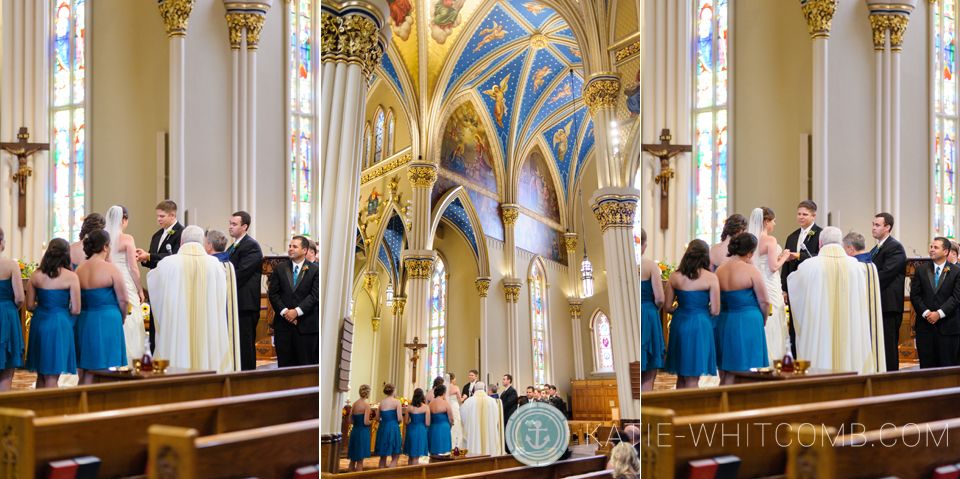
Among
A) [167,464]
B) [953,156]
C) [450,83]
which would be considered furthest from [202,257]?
[953,156]

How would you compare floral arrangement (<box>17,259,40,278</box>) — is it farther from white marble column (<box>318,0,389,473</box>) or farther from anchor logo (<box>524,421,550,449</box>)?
anchor logo (<box>524,421,550,449</box>)

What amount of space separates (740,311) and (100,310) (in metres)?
2.78

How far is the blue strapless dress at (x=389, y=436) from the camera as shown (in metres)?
5.07

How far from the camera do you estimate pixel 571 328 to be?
4.43 meters

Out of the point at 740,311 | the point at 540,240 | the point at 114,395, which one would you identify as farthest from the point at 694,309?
the point at 114,395

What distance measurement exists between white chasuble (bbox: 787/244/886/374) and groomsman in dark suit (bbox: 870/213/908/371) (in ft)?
0.30

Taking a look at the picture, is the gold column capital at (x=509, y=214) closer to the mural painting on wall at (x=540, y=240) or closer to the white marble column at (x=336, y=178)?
the mural painting on wall at (x=540, y=240)

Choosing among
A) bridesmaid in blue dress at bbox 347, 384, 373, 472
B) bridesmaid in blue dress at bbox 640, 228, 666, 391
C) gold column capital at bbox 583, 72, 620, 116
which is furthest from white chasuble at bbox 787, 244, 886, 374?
bridesmaid in blue dress at bbox 347, 384, 373, 472

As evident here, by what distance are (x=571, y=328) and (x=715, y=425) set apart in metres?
1.94

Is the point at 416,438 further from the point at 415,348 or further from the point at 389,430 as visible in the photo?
the point at 415,348

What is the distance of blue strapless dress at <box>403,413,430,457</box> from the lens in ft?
15.8

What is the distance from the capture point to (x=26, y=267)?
3.02 meters

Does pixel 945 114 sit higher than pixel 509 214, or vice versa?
pixel 945 114

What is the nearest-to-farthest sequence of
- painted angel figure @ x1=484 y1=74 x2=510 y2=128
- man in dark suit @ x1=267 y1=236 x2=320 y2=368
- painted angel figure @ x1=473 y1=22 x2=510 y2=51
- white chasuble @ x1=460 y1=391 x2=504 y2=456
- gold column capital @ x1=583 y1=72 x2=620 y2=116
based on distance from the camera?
man in dark suit @ x1=267 y1=236 x2=320 y2=368
gold column capital @ x1=583 y1=72 x2=620 y2=116
white chasuble @ x1=460 y1=391 x2=504 y2=456
painted angel figure @ x1=473 y1=22 x2=510 y2=51
painted angel figure @ x1=484 y1=74 x2=510 y2=128
